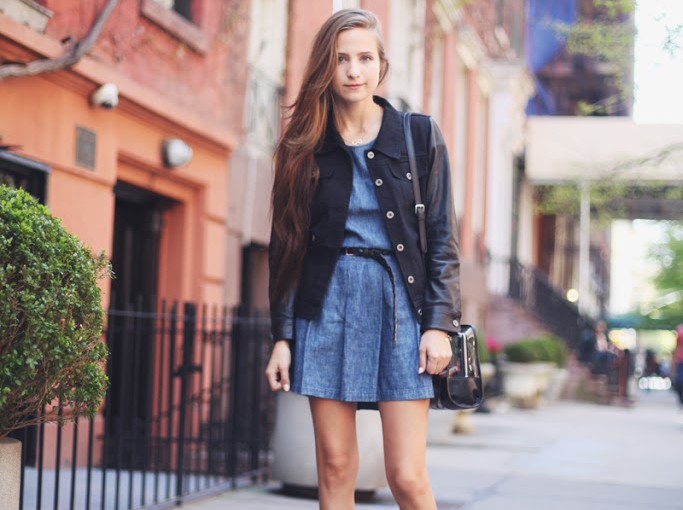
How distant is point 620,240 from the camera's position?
88438mm

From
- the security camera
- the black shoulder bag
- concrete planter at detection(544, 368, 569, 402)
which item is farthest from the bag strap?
concrete planter at detection(544, 368, 569, 402)

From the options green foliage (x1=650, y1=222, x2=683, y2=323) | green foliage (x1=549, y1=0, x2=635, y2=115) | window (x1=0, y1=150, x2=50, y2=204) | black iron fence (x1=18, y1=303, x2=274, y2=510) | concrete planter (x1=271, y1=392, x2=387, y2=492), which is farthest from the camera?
green foliage (x1=650, y1=222, x2=683, y2=323)

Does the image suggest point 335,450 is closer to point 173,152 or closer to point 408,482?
point 408,482

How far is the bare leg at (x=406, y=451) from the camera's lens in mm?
3762

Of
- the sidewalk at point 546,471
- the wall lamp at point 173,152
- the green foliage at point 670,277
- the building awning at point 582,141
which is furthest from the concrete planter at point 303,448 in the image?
the green foliage at point 670,277

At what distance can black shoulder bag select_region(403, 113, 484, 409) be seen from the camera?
12.7 ft

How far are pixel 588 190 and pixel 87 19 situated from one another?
29.4 feet

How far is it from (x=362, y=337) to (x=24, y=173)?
523 cm

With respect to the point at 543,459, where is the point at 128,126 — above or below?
above

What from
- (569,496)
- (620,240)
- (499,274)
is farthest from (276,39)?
(620,240)

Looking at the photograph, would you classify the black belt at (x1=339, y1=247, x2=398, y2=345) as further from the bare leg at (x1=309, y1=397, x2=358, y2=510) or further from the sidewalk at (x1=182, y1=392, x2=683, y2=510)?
the sidewalk at (x1=182, y1=392, x2=683, y2=510)

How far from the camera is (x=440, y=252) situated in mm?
3904

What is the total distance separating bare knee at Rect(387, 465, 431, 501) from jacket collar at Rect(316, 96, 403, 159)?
1053mm

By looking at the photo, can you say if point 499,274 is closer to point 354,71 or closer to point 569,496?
point 569,496
